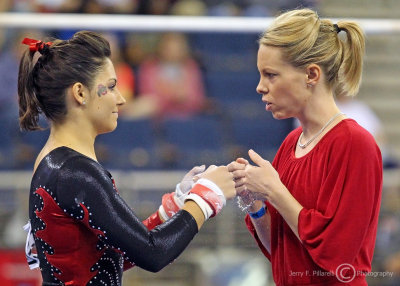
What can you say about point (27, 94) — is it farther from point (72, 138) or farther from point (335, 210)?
point (335, 210)

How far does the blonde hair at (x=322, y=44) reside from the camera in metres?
2.09

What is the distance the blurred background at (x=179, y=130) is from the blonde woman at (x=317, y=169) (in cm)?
162

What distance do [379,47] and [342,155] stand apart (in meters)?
5.15

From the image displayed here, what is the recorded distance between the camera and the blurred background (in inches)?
165

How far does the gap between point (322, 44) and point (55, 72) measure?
84 centimetres

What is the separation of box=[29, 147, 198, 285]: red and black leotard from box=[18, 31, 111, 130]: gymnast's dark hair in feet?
0.48

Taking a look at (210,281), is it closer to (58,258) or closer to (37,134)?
(37,134)

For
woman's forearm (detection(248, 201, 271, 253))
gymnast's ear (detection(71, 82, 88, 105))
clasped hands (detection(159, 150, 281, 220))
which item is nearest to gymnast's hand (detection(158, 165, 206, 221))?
clasped hands (detection(159, 150, 281, 220))

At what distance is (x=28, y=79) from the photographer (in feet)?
6.89

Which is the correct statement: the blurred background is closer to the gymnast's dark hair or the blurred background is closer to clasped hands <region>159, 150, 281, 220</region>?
the gymnast's dark hair

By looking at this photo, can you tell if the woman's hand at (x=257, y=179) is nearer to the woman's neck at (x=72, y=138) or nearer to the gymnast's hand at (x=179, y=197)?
the gymnast's hand at (x=179, y=197)

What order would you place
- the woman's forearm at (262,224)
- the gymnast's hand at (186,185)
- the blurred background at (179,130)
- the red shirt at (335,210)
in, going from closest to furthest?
the red shirt at (335,210) → the woman's forearm at (262,224) → the gymnast's hand at (186,185) → the blurred background at (179,130)

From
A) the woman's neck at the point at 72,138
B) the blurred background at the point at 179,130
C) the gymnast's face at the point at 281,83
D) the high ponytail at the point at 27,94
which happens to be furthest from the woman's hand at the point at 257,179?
the blurred background at the point at 179,130

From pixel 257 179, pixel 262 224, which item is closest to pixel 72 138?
pixel 257 179
